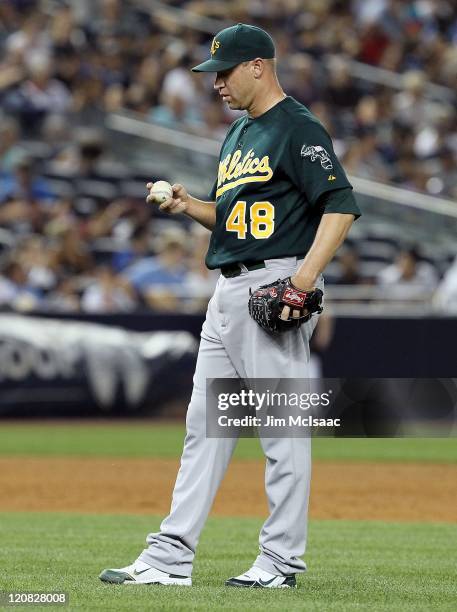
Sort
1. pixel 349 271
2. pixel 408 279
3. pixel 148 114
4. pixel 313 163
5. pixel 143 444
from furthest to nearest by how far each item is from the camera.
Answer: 1. pixel 148 114
2. pixel 349 271
3. pixel 408 279
4. pixel 143 444
5. pixel 313 163

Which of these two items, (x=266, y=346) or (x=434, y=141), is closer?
(x=266, y=346)

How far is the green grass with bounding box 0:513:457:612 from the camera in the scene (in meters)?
4.34

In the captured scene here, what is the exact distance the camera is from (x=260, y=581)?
15.3 feet

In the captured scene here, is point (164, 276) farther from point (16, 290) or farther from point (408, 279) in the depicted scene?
point (408, 279)

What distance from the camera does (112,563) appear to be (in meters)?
5.46

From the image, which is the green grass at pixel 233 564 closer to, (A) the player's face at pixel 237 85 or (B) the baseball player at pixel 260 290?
(B) the baseball player at pixel 260 290

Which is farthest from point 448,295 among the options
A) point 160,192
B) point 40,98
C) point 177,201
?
point 160,192

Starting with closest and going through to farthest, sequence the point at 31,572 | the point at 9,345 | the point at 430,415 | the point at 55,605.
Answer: the point at 55,605 → the point at 31,572 → the point at 430,415 → the point at 9,345

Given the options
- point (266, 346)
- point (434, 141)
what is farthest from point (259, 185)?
point (434, 141)

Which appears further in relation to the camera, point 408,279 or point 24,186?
point 24,186

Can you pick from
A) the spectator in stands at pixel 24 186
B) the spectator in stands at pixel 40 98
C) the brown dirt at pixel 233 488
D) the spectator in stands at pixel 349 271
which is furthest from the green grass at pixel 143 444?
the spectator in stands at pixel 40 98

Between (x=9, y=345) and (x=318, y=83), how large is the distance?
6.39m

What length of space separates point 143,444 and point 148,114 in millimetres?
5664

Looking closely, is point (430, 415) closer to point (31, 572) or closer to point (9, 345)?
point (9, 345)
